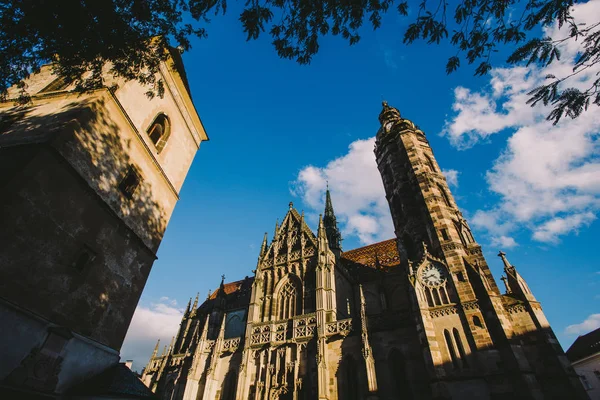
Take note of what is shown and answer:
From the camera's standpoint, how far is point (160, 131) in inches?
510

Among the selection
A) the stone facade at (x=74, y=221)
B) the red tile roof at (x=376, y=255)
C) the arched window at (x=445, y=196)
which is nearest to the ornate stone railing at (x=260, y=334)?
the red tile roof at (x=376, y=255)

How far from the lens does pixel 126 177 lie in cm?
1043

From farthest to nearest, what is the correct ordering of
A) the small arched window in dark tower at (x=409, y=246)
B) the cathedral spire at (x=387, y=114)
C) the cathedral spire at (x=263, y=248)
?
the cathedral spire at (x=387, y=114)
the cathedral spire at (x=263, y=248)
the small arched window in dark tower at (x=409, y=246)

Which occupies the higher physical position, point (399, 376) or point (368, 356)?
point (368, 356)

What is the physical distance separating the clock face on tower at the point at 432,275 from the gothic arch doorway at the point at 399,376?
4.14m

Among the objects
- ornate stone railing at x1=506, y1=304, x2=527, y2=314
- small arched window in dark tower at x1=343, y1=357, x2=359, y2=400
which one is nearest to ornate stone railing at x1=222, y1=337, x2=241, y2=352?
small arched window in dark tower at x1=343, y1=357, x2=359, y2=400

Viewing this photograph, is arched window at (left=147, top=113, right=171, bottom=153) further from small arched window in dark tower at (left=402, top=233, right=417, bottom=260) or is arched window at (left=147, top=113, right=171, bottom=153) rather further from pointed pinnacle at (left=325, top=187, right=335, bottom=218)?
pointed pinnacle at (left=325, top=187, right=335, bottom=218)

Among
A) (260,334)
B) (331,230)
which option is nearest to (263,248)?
(260,334)

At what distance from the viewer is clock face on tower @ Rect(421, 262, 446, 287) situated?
56.0ft

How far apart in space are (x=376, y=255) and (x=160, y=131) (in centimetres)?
1994

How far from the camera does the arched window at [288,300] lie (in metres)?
21.0

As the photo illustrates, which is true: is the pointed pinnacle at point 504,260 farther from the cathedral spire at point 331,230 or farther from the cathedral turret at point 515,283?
the cathedral spire at point 331,230

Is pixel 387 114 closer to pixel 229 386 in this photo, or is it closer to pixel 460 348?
pixel 460 348

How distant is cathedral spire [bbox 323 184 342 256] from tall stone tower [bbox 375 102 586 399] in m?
9.43
